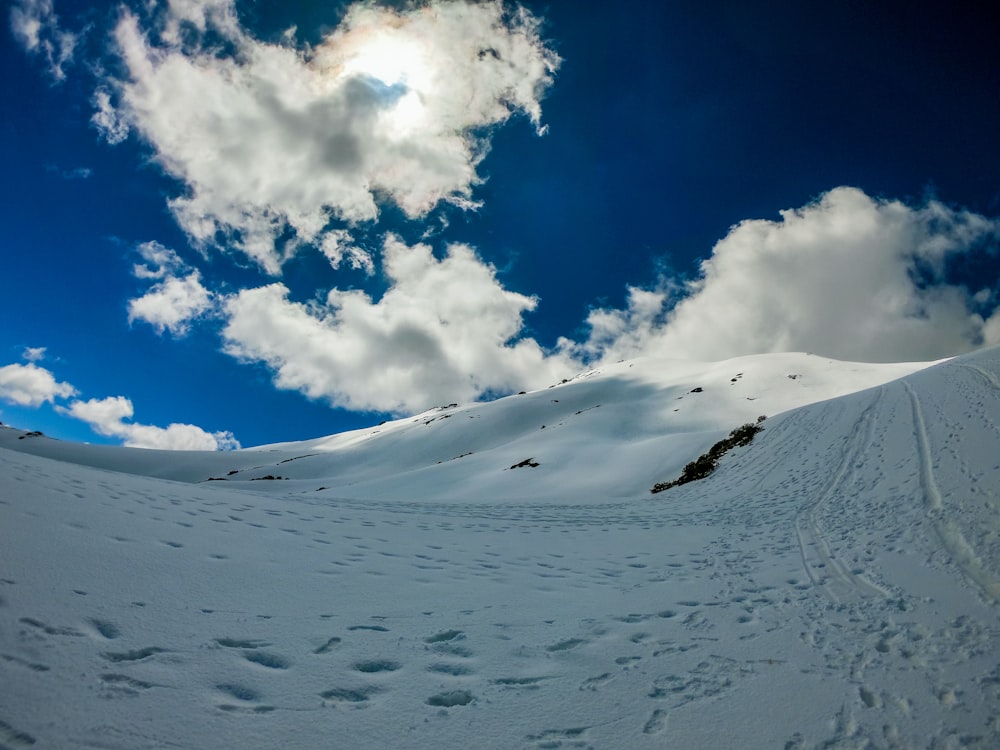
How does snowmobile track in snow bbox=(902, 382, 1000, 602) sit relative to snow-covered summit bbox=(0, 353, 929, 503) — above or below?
below

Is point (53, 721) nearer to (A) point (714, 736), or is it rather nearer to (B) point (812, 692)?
(A) point (714, 736)

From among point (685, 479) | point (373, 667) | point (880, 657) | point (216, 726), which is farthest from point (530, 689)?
point (685, 479)

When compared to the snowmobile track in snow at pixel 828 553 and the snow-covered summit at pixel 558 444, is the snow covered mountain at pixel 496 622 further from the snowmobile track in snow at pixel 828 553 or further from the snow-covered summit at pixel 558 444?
the snow-covered summit at pixel 558 444

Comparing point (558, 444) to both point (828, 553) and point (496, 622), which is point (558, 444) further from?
point (496, 622)

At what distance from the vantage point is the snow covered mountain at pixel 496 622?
2971 millimetres

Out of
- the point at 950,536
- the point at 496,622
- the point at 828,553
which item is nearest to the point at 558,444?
the point at 828,553

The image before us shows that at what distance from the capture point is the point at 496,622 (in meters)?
4.77

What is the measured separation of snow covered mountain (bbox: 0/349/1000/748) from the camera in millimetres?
2971

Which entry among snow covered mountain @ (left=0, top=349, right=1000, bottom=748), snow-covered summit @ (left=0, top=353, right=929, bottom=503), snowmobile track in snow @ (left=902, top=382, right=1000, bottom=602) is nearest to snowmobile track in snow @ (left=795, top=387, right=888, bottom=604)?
snow covered mountain @ (left=0, top=349, right=1000, bottom=748)

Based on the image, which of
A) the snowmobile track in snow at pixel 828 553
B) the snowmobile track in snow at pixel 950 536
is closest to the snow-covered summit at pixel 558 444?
the snowmobile track in snow at pixel 828 553

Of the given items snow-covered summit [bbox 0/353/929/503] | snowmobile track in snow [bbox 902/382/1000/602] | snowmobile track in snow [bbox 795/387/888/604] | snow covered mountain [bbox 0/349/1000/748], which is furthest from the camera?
snow-covered summit [bbox 0/353/929/503]

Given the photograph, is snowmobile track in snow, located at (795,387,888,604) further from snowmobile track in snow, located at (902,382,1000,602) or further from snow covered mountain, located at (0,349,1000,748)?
snowmobile track in snow, located at (902,382,1000,602)

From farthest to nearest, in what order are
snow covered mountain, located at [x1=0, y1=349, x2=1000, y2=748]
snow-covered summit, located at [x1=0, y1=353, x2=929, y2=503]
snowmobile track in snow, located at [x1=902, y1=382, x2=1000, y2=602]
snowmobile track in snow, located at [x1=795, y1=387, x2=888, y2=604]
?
snow-covered summit, located at [x1=0, y1=353, x2=929, y2=503] → snowmobile track in snow, located at [x1=795, y1=387, x2=888, y2=604] → snowmobile track in snow, located at [x1=902, y1=382, x2=1000, y2=602] → snow covered mountain, located at [x1=0, y1=349, x2=1000, y2=748]

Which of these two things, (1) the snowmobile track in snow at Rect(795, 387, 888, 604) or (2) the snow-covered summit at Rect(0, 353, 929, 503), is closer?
(1) the snowmobile track in snow at Rect(795, 387, 888, 604)
